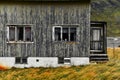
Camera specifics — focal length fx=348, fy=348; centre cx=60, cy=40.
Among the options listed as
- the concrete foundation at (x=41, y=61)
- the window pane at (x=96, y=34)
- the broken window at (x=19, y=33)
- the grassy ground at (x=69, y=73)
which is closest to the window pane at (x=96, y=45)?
the window pane at (x=96, y=34)

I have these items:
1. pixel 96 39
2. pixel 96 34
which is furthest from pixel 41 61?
pixel 96 34

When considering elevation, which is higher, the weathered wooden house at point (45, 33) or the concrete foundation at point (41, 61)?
the weathered wooden house at point (45, 33)

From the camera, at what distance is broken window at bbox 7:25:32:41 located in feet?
109

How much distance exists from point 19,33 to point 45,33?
8.20ft

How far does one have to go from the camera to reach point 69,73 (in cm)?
2955

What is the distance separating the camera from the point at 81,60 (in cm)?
3303

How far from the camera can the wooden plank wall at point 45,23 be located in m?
33.1

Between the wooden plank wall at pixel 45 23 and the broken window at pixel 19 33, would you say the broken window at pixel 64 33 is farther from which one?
the broken window at pixel 19 33

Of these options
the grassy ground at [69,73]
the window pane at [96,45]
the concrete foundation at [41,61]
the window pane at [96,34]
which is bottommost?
the grassy ground at [69,73]

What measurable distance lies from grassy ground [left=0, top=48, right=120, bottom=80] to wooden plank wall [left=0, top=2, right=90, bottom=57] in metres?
1.79

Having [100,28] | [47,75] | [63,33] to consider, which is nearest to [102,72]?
[47,75]

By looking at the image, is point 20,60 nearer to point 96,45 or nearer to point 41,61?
point 41,61

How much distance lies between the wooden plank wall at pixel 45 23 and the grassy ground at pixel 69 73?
5.87 ft

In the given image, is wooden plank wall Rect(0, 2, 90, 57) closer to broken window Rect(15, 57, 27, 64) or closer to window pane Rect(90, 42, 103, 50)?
broken window Rect(15, 57, 27, 64)
